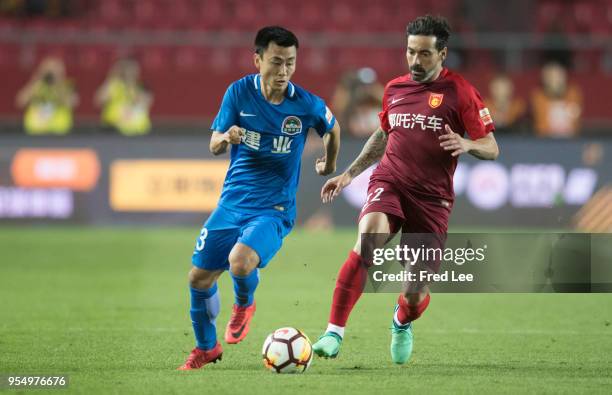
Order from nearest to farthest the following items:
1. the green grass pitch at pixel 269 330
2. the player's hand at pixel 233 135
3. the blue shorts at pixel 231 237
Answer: the green grass pitch at pixel 269 330, the player's hand at pixel 233 135, the blue shorts at pixel 231 237

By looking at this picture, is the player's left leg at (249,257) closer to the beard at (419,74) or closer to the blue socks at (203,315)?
the blue socks at (203,315)

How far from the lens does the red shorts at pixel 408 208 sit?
680cm

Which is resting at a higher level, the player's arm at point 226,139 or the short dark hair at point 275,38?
the short dark hair at point 275,38

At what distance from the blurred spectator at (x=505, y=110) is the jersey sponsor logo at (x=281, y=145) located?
9824mm

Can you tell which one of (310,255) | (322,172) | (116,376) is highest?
(322,172)

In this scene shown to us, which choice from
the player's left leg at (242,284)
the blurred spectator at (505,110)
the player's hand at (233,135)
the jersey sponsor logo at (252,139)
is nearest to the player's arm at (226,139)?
the player's hand at (233,135)

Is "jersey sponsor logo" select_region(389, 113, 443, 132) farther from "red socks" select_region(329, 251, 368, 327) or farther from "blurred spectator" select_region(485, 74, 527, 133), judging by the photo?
"blurred spectator" select_region(485, 74, 527, 133)

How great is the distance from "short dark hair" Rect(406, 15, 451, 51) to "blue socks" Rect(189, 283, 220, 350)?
203 centimetres

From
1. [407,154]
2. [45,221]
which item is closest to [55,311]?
[407,154]

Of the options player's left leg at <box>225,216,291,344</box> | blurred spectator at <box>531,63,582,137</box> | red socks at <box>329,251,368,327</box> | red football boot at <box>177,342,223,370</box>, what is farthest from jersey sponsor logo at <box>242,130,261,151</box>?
blurred spectator at <box>531,63,582,137</box>

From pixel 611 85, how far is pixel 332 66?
475cm

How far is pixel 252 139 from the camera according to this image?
686cm

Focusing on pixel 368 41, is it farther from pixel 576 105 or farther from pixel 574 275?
pixel 574 275

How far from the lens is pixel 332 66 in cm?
1825
